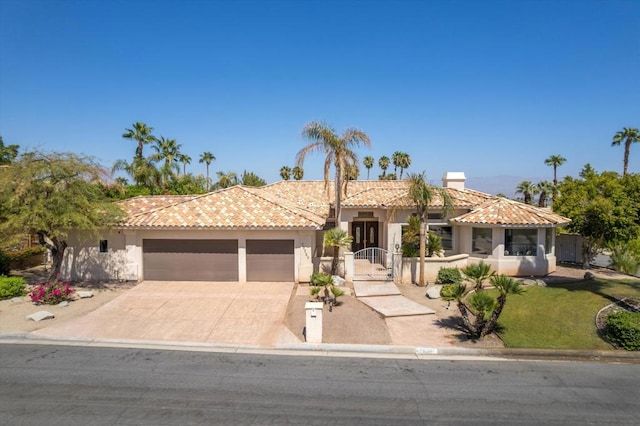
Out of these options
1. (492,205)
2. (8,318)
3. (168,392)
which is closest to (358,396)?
(168,392)

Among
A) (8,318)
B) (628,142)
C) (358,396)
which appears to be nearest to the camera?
(358,396)

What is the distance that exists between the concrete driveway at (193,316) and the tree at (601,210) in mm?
16677

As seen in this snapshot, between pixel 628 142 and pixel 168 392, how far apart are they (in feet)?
224

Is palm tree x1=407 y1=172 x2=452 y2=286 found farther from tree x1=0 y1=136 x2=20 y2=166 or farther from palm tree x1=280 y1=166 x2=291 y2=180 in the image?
palm tree x1=280 y1=166 x2=291 y2=180

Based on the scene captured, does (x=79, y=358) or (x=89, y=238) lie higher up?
(x=89, y=238)

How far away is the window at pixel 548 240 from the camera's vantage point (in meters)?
19.5

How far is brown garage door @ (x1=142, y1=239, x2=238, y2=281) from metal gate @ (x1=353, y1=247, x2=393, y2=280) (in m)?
6.55

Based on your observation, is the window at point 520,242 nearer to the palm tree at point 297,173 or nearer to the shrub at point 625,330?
the shrub at point 625,330

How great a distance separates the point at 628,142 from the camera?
53.2 meters

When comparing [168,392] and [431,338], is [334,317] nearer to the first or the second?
[431,338]

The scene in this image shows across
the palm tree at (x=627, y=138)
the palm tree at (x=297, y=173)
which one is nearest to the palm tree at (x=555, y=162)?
the palm tree at (x=627, y=138)

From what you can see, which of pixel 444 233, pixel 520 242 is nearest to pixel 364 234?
pixel 444 233

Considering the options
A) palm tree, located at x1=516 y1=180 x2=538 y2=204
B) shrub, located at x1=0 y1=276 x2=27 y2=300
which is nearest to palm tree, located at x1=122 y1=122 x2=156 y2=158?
shrub, located at x1=0 y1=276 x2=27 y2=300

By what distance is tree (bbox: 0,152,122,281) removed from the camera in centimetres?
1456
